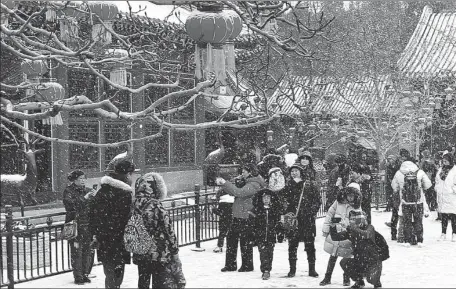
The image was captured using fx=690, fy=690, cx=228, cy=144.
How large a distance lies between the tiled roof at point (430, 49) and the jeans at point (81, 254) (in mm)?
13526

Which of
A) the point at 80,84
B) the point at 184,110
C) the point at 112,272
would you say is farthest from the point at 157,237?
the point at 184,110

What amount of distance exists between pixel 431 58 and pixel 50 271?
1520 cm

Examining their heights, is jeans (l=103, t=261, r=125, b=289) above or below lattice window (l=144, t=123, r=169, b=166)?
below

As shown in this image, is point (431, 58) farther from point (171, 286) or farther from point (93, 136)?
point (171, 286)

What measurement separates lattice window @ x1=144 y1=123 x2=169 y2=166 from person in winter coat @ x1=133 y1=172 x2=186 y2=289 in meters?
9.48

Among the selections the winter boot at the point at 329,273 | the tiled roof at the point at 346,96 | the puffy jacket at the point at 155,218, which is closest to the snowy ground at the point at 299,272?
the winter boot at the point at 329,273

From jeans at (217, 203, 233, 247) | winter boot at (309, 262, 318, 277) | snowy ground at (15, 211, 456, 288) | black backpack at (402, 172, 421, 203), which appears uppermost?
black backpack at (402, 172, 421, 203)

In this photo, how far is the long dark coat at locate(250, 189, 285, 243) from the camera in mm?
8195

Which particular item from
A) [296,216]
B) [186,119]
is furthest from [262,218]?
[186,119]

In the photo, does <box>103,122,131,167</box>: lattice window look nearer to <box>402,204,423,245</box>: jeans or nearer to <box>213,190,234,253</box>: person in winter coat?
<box>213,190,234,253</box>: person in winter coat

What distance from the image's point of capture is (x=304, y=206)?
848 cm

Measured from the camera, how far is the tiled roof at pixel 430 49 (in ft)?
65.9

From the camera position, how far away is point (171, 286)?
6.00 meters

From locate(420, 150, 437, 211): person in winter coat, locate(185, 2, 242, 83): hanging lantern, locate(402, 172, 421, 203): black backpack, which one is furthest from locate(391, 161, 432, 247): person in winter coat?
locate(185, 2, 242, 83): hanging lantern
